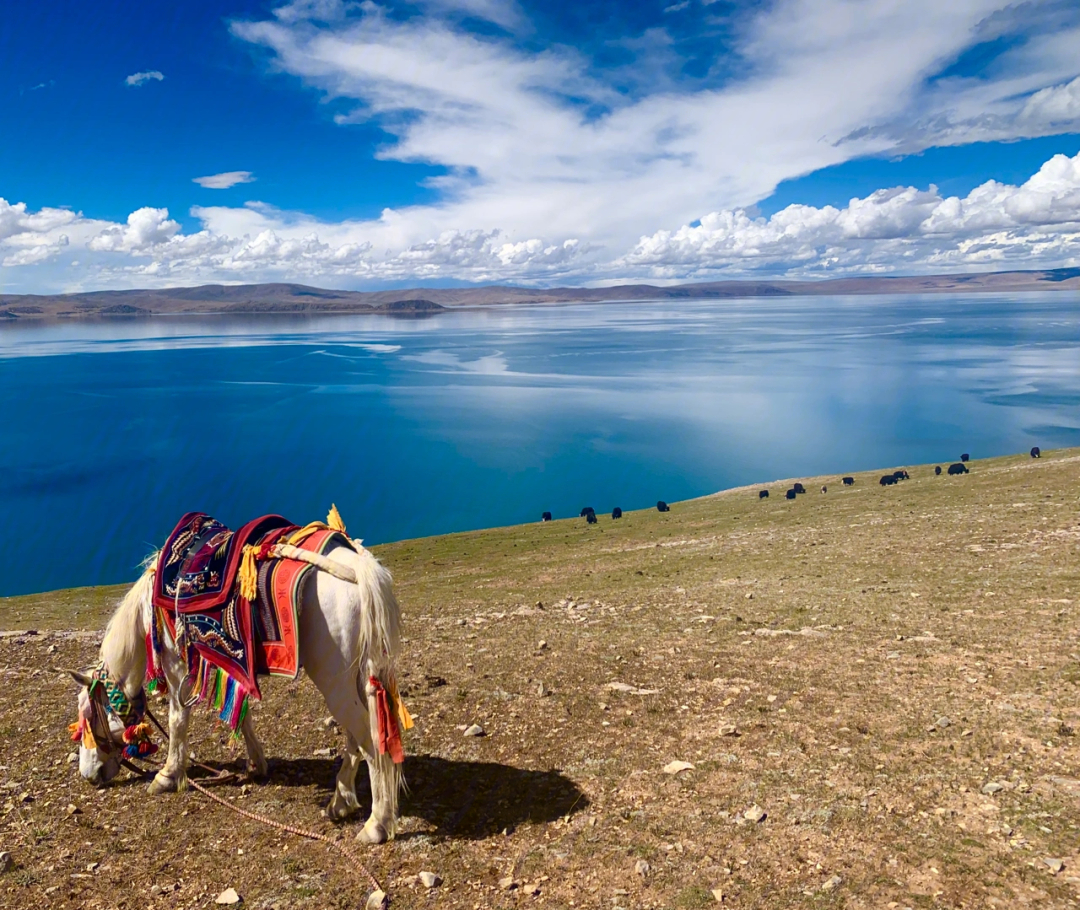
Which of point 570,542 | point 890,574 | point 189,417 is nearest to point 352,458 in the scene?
point 189,417

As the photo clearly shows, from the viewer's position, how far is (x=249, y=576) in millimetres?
5047

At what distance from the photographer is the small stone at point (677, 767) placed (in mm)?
5492

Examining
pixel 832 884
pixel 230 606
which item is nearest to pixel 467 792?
pixel 230 606

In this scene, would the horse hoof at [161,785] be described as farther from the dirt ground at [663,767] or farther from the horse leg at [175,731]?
the dirt ground at [663,767]

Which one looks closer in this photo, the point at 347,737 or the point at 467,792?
the point at 347,737

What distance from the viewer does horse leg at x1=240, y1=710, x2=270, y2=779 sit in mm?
5812

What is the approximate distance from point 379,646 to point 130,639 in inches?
94.5

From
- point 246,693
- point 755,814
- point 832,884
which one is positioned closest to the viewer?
point 832,884

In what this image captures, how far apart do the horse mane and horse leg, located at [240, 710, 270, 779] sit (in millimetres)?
985

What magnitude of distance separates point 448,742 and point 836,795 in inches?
130

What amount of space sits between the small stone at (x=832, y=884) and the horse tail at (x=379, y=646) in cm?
288

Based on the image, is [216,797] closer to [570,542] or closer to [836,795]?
[836,795]

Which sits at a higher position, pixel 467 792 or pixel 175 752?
pixel 175 752

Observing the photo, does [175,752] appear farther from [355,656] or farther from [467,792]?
[467,792]
